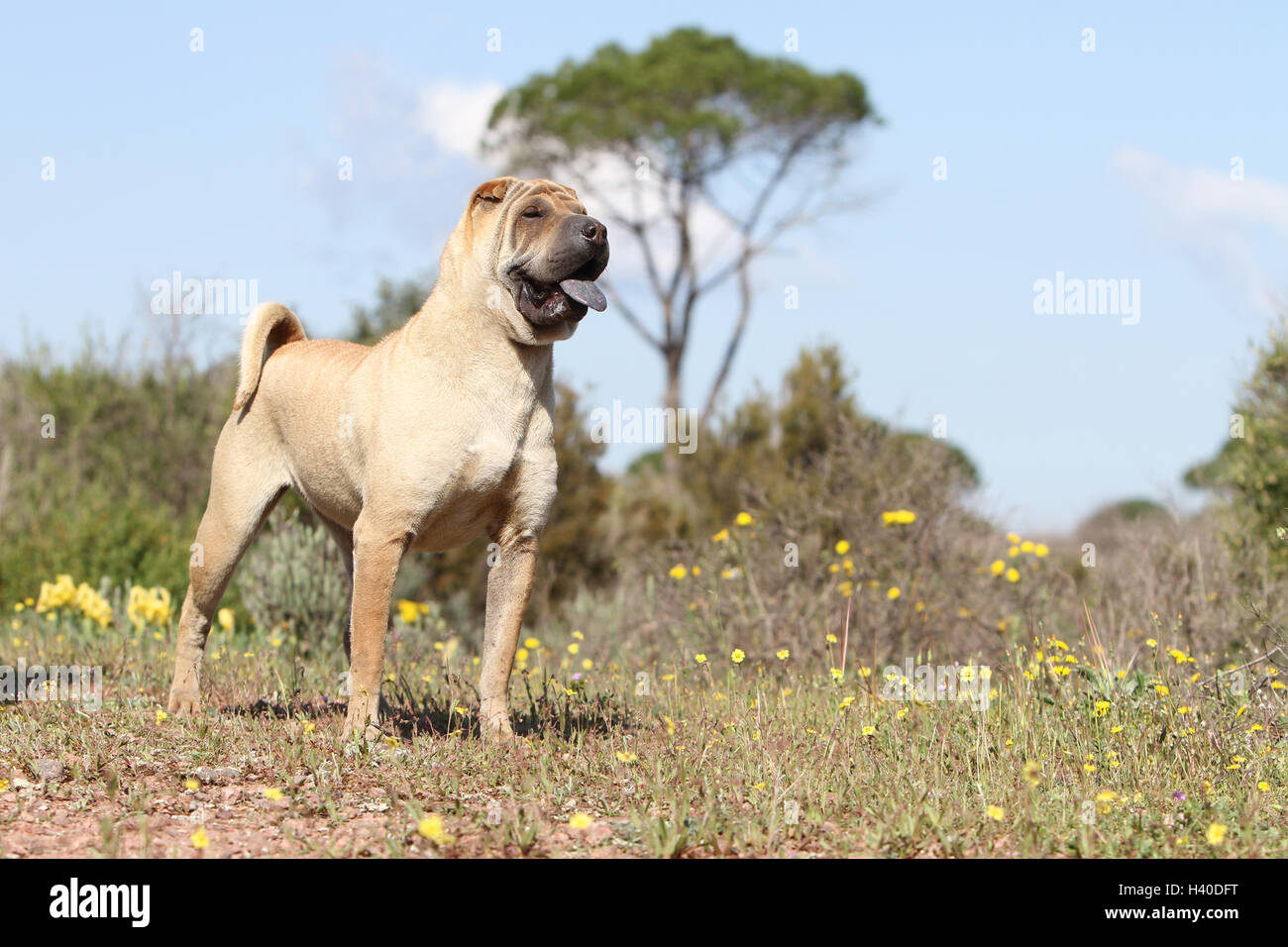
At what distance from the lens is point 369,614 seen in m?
4.99

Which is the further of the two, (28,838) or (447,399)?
(447,399)

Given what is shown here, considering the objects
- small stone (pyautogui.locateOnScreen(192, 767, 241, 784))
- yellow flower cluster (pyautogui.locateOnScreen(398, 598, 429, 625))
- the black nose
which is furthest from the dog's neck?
yellow flower cluster (pyautogui.locateOnScreen(398, 598, 429, 625))

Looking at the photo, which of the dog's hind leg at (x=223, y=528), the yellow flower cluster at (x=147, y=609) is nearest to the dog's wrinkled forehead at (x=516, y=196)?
the dog's hind leg at (x=223, y=528)

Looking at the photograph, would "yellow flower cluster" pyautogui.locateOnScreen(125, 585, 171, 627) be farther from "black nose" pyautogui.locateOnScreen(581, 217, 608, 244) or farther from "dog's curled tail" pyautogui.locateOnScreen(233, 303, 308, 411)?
"black nose" pyautogui.locateOnScreen(581, 217, 608, 244)

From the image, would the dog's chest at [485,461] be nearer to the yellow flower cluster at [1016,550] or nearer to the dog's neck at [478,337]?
the dog's neck at [478,337]

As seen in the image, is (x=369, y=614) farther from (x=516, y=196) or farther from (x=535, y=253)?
(x=516, y=196)

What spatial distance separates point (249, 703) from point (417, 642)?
2.69m

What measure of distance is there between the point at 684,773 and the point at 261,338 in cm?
314

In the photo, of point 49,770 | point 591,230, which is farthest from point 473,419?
point 49,770

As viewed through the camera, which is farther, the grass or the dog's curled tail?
the dog's curled tail

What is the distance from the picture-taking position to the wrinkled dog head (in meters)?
4.73
